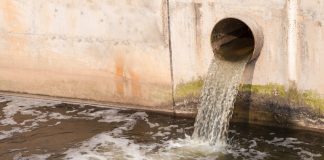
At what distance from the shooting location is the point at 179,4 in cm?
790

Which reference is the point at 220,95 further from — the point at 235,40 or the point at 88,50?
the point at 88,50

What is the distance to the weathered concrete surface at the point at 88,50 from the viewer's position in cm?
831

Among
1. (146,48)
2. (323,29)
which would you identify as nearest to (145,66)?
(146,48)

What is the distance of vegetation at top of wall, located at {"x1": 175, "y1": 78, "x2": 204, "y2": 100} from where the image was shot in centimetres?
807

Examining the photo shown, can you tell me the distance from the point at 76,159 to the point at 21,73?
9.27 feet

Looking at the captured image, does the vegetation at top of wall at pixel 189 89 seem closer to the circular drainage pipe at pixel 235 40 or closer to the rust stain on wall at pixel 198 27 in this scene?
the rust stain on wall at pixel 198 27

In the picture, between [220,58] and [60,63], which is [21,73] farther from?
[220,58]

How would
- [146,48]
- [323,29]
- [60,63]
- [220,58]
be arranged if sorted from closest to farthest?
[323,29]
[220,58]
[146,48]
[60,63]

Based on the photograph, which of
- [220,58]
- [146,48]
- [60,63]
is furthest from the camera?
[60,63]

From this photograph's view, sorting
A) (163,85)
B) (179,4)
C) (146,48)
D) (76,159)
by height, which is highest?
(179,4)

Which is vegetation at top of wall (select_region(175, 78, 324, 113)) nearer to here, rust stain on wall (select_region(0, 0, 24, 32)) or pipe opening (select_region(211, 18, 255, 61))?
pipe opening (select_region(211, 18, 255, 61))

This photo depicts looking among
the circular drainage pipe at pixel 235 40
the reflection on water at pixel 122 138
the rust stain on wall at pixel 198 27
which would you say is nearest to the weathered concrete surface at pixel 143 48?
the rust stain on wall at pixel 198 27

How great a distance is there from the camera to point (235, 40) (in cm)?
816

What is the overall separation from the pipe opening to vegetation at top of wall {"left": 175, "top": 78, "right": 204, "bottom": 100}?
57 centimetres
